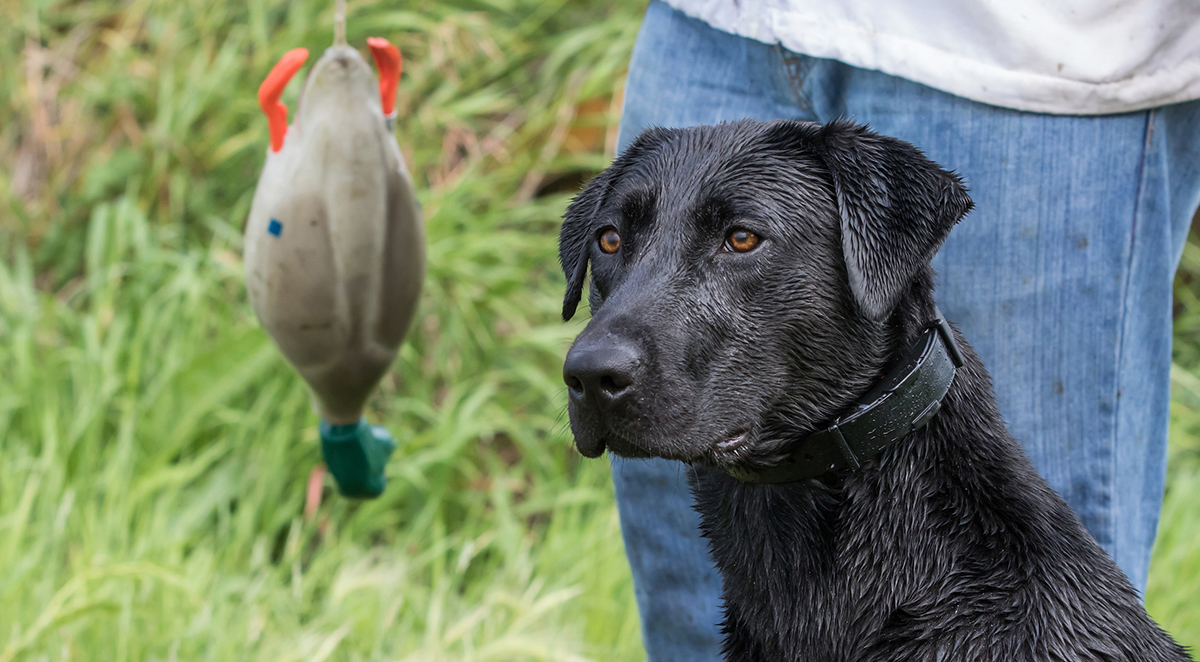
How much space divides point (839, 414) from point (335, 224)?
41.2 inches

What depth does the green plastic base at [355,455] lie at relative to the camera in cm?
237

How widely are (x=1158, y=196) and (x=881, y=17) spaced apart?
0.58m

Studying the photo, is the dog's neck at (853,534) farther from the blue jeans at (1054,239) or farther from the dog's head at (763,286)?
the blue jeans at (1054,239)

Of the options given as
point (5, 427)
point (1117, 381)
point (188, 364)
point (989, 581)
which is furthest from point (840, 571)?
point (5, 427)

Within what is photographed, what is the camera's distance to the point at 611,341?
5.18 ft

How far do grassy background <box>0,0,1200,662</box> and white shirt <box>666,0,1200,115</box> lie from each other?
1.62m

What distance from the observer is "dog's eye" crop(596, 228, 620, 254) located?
188 centimetres

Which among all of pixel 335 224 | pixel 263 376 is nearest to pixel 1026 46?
pixel 335 224

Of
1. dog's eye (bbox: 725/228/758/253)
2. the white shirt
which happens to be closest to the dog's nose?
dog's eye (bbox: 725/228/758/253)

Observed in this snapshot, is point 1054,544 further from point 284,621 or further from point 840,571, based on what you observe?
point 284,621

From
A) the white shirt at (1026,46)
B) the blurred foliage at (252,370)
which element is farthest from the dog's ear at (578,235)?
the blurred foliage at (252,370)

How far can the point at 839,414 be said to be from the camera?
173 cm

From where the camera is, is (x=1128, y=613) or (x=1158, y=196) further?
(x=1158, y=196)

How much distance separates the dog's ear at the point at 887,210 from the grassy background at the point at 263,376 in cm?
142
